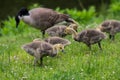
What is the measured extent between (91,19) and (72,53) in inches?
305

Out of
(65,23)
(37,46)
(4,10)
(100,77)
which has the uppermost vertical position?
(4,10)

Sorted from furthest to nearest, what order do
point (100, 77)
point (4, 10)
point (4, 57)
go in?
point (4, 10) < point (4, 57) < point (100, 77)

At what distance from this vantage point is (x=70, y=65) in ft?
27.6

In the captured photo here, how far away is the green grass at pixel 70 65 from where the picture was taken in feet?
24.7

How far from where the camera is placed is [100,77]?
7.53m

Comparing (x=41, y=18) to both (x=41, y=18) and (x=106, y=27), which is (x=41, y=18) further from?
(x=106, y=27)

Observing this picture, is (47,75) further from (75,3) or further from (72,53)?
(75,3)

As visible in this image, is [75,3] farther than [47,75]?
Yes

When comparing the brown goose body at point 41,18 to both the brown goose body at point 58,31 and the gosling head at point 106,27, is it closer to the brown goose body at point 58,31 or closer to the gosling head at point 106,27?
the brown goose body at point 58,31

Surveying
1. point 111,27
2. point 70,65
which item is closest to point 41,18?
point 111,27

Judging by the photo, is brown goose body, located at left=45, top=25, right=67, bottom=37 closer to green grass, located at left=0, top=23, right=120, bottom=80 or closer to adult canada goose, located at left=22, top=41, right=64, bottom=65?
green grass, located at left=0, top=23, right=120, bottom=80

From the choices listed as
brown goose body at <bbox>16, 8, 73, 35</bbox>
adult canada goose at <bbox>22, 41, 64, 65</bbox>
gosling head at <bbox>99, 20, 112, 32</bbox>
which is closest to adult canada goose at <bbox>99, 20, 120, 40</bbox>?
gosling head at <bbox>99, 20, 112, 32</bbox>

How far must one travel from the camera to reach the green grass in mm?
7520

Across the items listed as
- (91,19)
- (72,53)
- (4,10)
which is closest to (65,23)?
(72,53)
